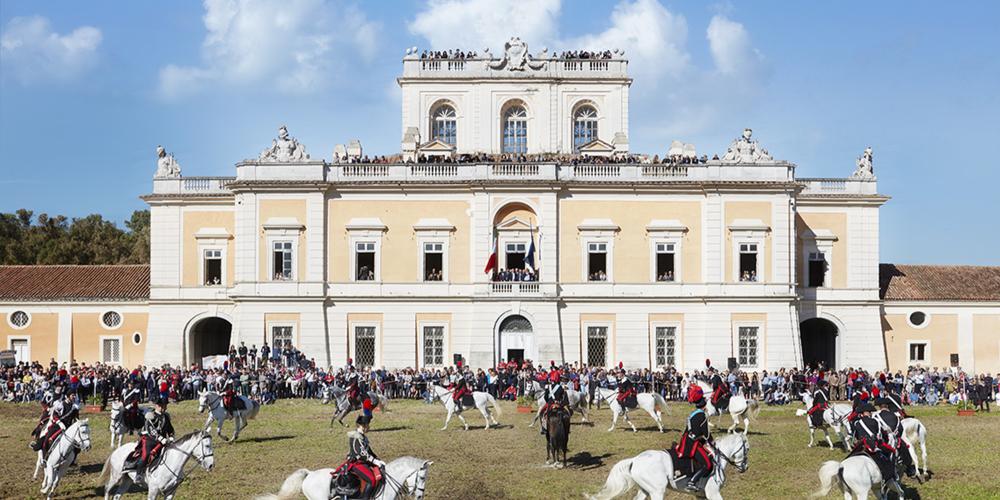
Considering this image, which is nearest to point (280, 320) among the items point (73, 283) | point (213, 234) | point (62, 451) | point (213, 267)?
point (213, 267)

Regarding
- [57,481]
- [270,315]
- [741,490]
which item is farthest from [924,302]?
[57,481]

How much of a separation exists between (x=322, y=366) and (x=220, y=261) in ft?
25.1

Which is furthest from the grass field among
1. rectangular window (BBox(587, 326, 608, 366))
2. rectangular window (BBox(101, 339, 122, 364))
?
rectangular window (BBox(101, 339, 122, 364))

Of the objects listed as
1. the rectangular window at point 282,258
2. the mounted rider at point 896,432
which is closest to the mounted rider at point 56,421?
A: the mounted rider at point 896,432

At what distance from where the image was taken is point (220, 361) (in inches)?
1767

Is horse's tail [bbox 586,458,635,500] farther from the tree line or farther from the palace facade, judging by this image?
the tree line

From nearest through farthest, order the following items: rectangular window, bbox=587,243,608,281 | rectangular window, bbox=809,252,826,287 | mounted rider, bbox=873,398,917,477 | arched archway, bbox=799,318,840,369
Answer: mounted rider, bbox=873,398,917,477 → rectangular window, bbox=587,243,608,281 → rectangular window, bbox=809,252,826,287 → arched archway, bbox=799,318,840,369

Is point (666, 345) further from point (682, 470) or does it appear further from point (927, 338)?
point (682, 470)

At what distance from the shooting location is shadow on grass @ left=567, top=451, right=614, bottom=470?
77.6 ft

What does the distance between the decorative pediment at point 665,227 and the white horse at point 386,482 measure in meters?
32.4

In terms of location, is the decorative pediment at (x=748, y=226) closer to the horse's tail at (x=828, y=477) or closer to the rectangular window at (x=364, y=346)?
the rectangular window at (x=364, y=346)

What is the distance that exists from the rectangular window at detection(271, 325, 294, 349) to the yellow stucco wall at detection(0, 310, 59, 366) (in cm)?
1190

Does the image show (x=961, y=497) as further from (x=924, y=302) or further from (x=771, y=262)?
(x=924, y=302)

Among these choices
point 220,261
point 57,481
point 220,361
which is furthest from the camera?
point 220,261
